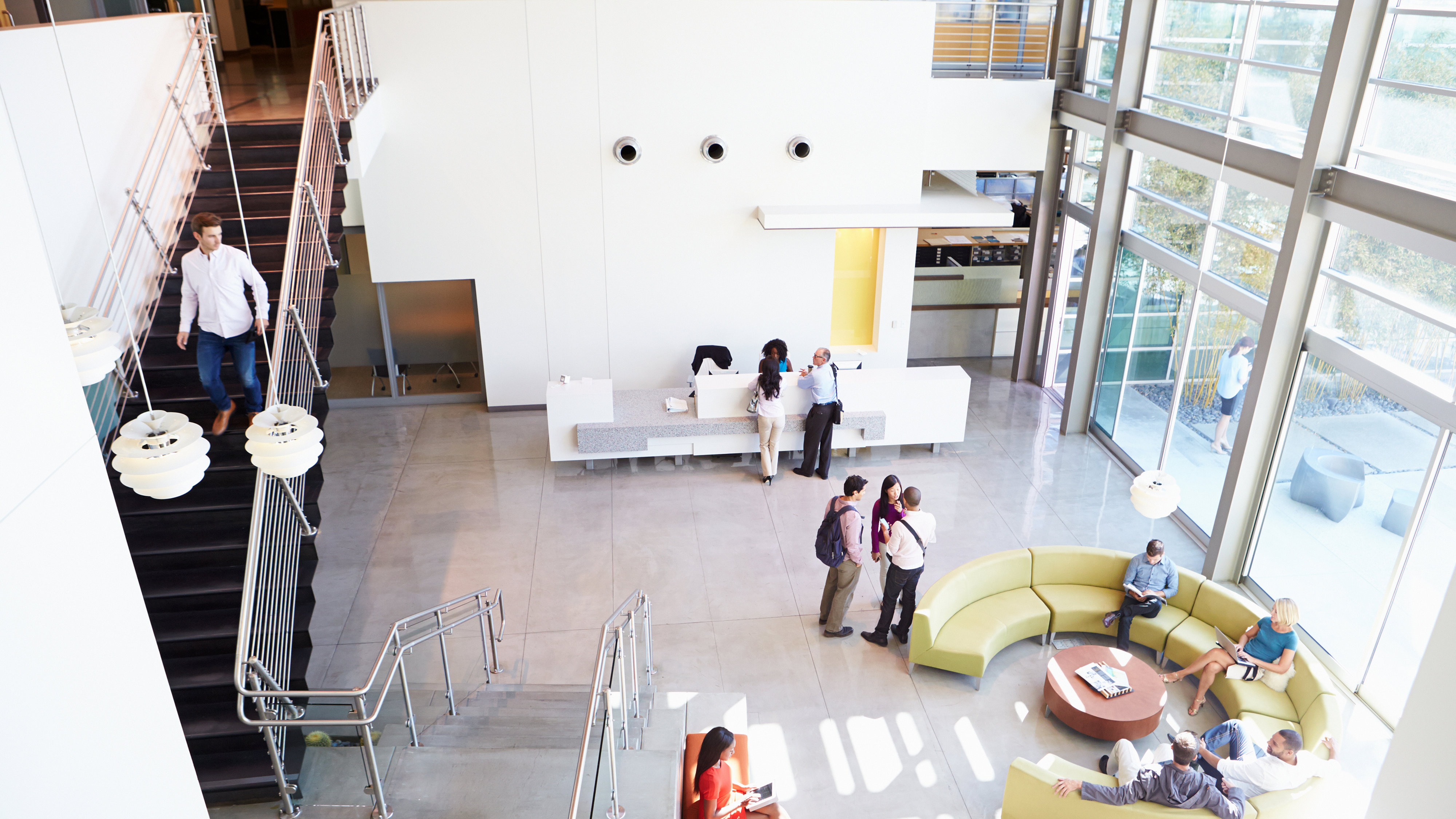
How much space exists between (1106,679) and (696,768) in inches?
129

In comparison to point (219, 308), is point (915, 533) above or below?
below

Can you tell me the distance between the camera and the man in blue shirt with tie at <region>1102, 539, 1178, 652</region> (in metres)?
7.58

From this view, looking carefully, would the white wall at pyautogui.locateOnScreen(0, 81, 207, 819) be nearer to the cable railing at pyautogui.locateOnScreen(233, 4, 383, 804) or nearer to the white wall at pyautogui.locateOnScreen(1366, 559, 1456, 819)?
the cable railing at pyautogui.locateOnScreen(233, 4, 383, 804)

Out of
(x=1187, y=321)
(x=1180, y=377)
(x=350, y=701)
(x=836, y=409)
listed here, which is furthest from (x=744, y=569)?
(x=1187, y=321)

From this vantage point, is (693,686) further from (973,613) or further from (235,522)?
(235,522)

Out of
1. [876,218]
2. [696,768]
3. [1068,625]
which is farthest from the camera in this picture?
[876,218]

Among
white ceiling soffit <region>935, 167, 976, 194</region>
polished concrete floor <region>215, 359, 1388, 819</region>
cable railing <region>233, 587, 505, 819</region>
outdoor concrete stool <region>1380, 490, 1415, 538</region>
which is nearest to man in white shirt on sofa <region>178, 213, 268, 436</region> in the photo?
cable railing <region>233, 587, 505, 819</region>

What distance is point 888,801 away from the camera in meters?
6.30

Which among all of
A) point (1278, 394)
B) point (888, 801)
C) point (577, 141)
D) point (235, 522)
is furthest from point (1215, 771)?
point (577, 141)

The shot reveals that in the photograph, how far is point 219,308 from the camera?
6461 mm

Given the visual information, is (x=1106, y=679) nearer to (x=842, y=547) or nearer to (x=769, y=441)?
(x=842, y=547)

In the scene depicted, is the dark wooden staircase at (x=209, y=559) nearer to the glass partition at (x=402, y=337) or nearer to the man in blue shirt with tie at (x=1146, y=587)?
the glass partition at (x=402, y=337)

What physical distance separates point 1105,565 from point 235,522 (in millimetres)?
6965

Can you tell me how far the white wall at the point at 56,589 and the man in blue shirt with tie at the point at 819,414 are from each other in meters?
7.80
